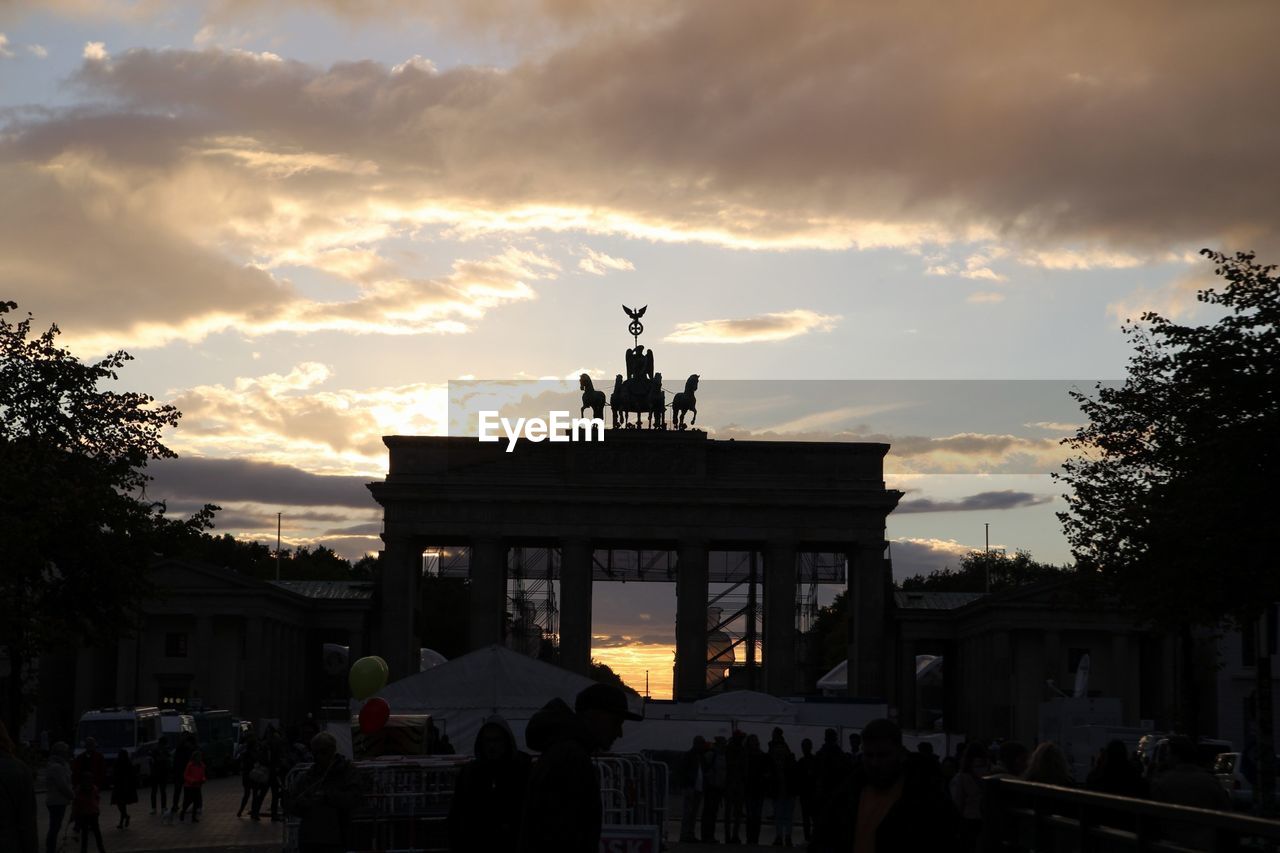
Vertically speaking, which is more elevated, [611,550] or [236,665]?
[611,550]

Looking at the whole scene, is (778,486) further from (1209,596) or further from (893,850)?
(893,850)

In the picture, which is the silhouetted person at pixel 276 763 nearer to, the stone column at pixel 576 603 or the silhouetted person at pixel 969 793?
the silhouetted person at pixel 969 793

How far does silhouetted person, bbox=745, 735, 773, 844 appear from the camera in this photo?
35.5m

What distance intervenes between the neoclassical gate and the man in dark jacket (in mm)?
78472

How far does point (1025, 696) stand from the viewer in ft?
295

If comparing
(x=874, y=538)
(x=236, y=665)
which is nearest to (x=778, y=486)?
(x=874, y=538)

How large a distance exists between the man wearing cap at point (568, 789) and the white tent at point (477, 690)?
70.2 ft

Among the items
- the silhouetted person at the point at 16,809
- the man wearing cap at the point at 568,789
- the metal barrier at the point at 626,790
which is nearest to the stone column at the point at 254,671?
the metal barrier at the point at 626,790

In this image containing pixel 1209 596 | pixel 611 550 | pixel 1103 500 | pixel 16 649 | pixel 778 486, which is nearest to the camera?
pixel 16 649

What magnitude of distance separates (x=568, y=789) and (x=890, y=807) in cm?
177

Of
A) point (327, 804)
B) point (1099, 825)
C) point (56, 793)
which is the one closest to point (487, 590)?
point (56, 793)

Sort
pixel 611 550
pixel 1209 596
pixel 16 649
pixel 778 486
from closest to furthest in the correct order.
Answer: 1. pixel 16 649
2. pixel 1209 596
3. pixel 778 486
4. pixel 611 550

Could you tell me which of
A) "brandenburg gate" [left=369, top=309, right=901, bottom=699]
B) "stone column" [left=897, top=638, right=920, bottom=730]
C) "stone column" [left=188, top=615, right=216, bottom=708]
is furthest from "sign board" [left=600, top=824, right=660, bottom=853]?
"stone column" [left=897, top=638, right=920, bottom=730]

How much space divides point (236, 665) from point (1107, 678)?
137ft
